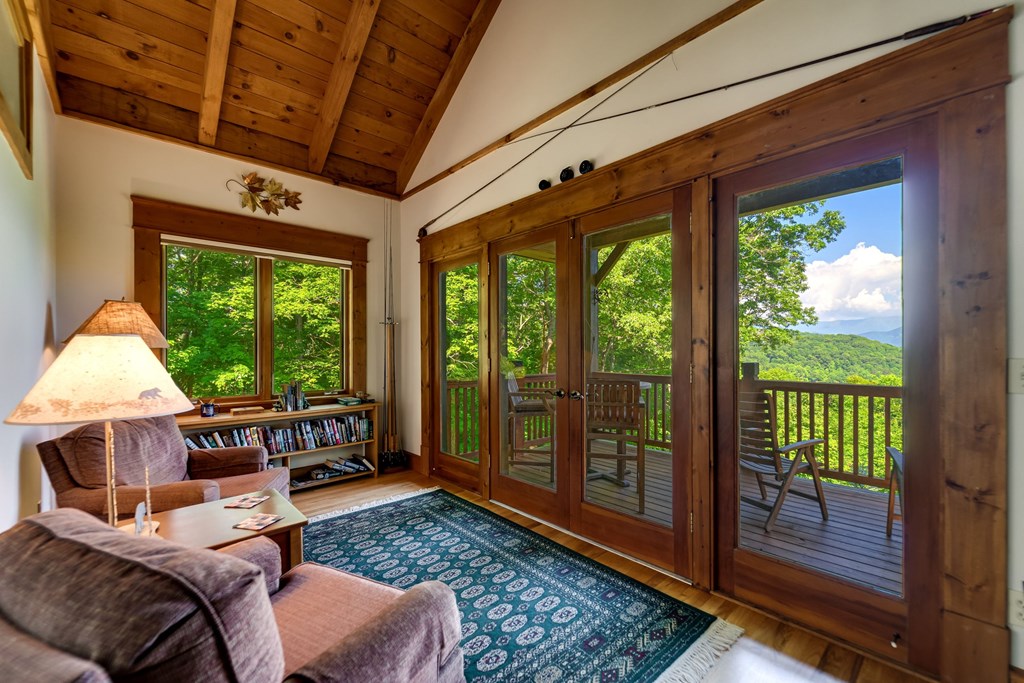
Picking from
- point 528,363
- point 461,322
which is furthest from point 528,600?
point 461,322

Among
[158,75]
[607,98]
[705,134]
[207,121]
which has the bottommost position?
[705,134]

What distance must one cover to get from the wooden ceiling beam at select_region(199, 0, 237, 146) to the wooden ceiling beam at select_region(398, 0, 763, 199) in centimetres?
186

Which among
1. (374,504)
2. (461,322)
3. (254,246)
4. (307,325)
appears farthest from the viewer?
(307,325)

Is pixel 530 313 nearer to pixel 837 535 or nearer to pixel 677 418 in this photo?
pixel 677 418

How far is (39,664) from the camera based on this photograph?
0.62 metres

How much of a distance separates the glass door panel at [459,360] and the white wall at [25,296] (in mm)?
2720

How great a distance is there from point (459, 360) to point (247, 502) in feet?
7.50

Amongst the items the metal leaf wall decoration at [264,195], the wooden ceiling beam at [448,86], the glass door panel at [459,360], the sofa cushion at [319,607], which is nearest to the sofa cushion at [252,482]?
the sofa cushion at [319,607]

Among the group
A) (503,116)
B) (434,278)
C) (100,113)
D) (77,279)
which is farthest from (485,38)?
(77,279)

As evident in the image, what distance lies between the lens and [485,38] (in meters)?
3.92

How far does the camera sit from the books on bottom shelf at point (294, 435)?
3.57 metres

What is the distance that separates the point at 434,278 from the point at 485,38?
2.24 metres

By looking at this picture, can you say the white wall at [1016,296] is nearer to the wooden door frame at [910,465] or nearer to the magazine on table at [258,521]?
the wooden door frame at [910,465]

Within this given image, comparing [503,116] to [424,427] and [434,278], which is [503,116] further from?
[424,427]
